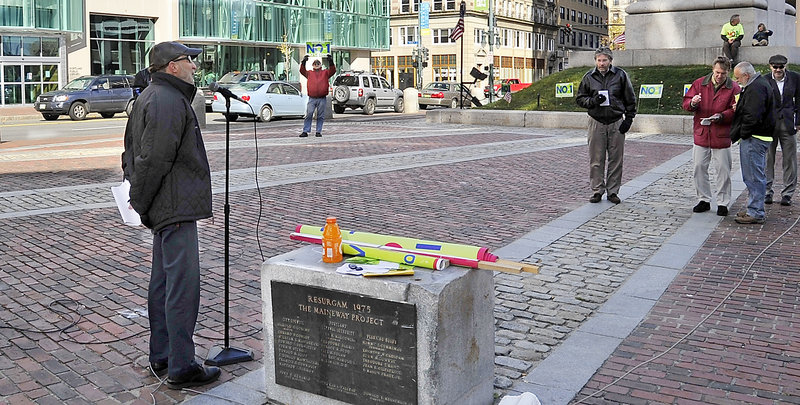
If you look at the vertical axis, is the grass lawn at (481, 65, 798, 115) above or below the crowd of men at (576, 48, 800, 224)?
above

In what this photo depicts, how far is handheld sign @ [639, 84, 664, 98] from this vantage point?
2466 cm

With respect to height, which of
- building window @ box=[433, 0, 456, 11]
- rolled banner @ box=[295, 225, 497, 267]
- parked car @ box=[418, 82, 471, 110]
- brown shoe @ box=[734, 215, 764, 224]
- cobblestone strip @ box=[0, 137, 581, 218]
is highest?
building window @ box=[433, 0, 456, 11]

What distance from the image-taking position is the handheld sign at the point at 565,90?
26.0m

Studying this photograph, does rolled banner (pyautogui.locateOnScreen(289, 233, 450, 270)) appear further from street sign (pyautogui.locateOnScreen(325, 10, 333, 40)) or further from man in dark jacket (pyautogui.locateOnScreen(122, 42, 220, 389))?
street sign (pyautogui.locateOnScreen(325, 10, 333, 40))

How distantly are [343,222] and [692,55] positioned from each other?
2085 cm

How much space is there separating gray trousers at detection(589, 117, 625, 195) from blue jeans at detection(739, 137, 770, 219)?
1756 mm

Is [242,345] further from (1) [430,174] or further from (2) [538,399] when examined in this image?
(1) [430,174]

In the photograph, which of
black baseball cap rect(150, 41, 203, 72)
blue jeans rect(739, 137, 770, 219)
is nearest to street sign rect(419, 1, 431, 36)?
blue jeans rect(739, 137, 770, 219)

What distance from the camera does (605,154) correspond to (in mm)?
10906

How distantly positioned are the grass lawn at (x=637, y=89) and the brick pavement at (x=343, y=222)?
8.74 m

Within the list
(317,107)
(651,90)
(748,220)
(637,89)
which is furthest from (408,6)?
(748,220)

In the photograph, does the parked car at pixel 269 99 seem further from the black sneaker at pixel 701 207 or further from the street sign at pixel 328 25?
the street sign at pixel 328 25

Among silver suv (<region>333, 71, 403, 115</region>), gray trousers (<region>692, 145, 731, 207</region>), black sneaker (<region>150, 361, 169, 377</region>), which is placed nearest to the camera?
black sneaker (<region>150, 361, 169, 377</region>)

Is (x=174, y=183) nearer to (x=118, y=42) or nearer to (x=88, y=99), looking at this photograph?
(x=88, y=99)
